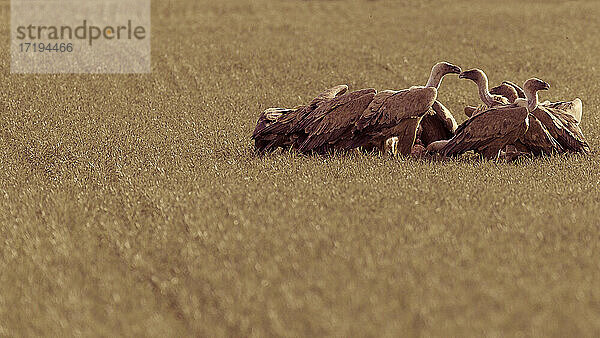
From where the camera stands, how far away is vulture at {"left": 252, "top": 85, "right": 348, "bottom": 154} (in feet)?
30.7

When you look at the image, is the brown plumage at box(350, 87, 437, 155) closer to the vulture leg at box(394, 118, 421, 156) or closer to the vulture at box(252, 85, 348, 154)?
the vulture leg at box(394, 118, 421, 156)

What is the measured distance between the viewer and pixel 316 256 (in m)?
5.20

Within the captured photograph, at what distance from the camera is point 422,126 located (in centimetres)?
948

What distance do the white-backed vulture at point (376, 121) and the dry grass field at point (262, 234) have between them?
0.31m

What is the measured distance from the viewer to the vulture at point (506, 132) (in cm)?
851

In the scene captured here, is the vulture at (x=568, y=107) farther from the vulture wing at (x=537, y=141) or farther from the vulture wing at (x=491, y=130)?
the vulture wing at (x=491, y=130)

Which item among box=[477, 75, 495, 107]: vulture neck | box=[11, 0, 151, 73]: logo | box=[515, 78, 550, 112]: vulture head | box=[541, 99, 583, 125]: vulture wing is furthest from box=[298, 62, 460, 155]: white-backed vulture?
box=[11, 0, 151, 73]: logo

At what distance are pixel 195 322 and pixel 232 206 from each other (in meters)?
2.33

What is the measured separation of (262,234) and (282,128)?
384 cm

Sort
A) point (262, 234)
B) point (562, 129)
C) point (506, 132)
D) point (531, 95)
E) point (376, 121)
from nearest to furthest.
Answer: point (262, 234)
point (506, 132)
point (376, 121)
point (531, 95)
point (562, 129)

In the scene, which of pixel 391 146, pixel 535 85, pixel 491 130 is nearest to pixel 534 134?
pixel 535 85

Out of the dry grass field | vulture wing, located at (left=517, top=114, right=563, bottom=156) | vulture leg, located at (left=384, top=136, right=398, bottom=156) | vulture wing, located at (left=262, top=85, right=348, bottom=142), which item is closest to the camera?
the dry grass field

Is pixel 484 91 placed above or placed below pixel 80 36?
above

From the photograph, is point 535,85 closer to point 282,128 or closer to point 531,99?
point 531,99
